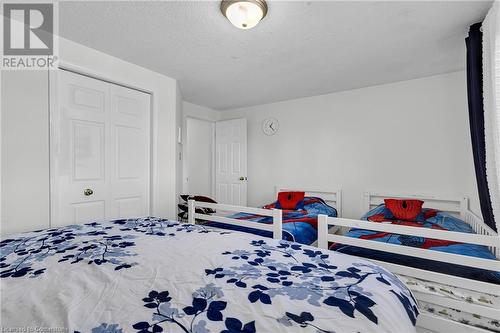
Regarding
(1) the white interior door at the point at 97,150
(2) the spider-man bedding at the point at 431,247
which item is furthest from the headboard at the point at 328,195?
(1) the white interior door at the point at 97,150

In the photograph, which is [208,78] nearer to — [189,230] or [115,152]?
[115,152]

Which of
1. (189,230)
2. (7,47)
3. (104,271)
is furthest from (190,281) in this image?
(7,47)

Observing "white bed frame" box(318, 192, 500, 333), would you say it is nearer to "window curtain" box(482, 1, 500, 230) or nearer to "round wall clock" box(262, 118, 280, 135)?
"window curtain" box(482, 1, 500, 230)

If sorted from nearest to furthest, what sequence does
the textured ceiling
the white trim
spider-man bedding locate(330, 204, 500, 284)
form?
1. the white trim
2. spider-man bedding locate(330, 204, 500, 284)
3. the textured ceiling

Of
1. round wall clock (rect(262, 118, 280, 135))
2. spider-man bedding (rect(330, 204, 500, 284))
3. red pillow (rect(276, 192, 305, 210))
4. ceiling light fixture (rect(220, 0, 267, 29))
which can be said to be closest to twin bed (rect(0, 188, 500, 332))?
spider-man bedding (rect(330, 204, 500, 284))

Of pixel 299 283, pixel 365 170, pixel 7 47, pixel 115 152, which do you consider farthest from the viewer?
pixel 365 170

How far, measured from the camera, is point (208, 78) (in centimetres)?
310

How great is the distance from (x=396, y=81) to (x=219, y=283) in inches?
133

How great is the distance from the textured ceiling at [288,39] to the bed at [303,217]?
5.19 feet

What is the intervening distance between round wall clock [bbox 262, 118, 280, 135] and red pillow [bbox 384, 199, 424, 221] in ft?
7.01

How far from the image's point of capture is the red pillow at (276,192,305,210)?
134 inches

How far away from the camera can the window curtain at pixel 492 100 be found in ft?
4.83

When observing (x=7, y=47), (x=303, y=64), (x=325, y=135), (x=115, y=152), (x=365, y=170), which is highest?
(x=303, y=64)

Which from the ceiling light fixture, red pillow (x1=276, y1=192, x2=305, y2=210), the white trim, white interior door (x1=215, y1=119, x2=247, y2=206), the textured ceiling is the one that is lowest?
the white trim
